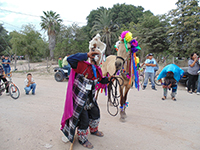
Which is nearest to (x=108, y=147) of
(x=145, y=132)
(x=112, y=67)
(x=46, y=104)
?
(x=145, y=132)

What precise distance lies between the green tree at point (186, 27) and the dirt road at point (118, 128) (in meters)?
11.2

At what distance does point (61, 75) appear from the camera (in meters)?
10.4

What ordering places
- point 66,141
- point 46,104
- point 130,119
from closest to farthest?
point 66,141, point 130,119, point 46,104

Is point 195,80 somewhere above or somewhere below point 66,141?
above

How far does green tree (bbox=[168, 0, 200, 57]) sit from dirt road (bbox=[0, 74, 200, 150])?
11162 mm

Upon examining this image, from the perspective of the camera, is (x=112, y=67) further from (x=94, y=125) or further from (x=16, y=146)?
(x=16, y=146)

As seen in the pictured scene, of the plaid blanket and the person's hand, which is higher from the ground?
the person's hand

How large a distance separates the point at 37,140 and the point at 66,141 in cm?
67

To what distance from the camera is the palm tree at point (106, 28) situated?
2770cm

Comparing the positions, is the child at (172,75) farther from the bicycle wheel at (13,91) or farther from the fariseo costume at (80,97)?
the bicycle wheel at (13,91)

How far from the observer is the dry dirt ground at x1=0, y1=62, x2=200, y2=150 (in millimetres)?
2826

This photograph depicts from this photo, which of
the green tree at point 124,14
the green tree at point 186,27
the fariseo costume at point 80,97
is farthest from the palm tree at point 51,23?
the fariseo costume at point 80,97

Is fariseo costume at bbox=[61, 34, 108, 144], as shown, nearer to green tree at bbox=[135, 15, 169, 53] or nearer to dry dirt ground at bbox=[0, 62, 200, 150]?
dry dirt ground at bbox=[0, 62, 200, 150]

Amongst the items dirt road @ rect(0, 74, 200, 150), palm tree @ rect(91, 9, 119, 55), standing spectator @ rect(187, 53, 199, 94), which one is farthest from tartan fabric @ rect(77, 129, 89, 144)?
palm tree @ rect(91, 9, 119, 55)
